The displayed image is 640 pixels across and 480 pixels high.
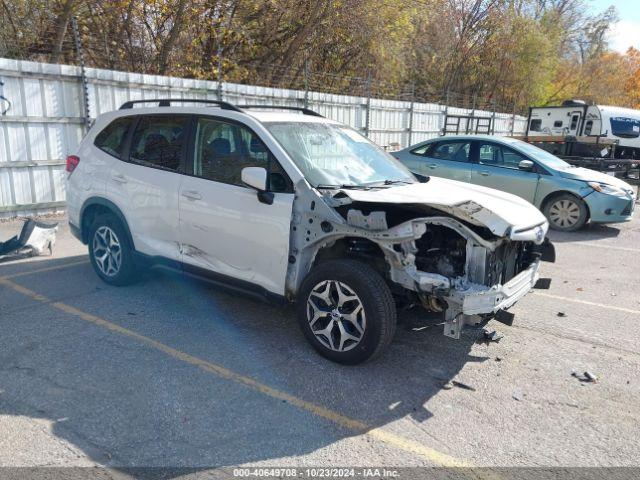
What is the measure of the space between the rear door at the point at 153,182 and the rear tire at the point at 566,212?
7.00 meters

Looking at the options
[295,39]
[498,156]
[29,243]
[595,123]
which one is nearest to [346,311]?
[29,243]

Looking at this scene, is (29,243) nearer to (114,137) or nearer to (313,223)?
(114,137)

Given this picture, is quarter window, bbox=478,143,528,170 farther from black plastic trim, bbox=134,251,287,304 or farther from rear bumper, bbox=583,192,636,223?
black plastic trim, bbox=134,251,287,304

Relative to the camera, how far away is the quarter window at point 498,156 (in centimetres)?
947

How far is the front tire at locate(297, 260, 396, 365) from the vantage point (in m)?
3.73

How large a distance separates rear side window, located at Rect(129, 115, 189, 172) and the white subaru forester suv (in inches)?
0.6

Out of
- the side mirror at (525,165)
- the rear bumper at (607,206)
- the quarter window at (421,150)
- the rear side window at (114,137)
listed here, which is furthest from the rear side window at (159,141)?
the rear bumper at (607,206)

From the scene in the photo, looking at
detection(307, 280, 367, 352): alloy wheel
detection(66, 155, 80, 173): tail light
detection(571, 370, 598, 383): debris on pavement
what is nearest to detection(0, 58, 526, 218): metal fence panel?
detection(66, 155, 80, 173): tail light

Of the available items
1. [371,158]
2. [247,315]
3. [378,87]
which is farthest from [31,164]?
[378,87]

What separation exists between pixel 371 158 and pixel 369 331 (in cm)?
194

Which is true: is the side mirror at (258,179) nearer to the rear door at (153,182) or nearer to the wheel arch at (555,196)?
the rear door at (153,182)

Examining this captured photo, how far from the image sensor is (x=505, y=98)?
39594 mm

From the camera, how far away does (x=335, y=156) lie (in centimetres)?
463

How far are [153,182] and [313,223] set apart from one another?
1862 mm
